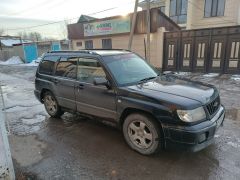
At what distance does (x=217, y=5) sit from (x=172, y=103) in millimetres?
17704

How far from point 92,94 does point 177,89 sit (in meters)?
1.64

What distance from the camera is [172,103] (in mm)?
2932

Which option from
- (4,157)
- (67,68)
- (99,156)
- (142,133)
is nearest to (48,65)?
(67,68)

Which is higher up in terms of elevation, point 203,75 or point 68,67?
point 68,67

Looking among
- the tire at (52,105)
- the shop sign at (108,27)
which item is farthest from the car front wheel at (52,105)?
the shop sign at (108,27)

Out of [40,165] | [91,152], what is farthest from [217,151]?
[40,165]

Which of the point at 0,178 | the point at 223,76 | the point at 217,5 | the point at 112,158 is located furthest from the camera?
the point at 217,5

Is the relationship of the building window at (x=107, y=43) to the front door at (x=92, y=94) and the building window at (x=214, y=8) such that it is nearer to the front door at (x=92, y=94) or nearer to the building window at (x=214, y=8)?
the building window at (x=214, y=8)

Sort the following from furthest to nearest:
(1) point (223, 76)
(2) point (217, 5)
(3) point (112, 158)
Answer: (2) point (217, 5), (1) point (223, 76), (3) point (112, 158)

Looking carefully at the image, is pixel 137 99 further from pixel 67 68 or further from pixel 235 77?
pixel 235 77

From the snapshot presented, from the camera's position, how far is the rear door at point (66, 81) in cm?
450

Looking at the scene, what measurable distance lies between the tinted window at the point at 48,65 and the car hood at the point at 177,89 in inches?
101

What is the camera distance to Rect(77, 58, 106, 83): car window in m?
3.95

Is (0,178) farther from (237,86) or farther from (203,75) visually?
(203,75)
